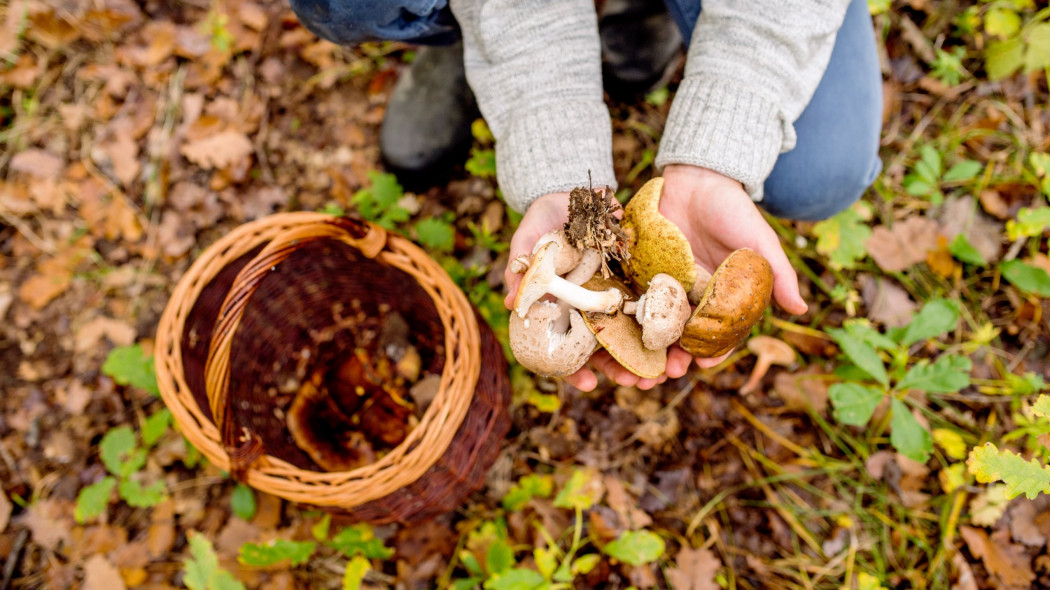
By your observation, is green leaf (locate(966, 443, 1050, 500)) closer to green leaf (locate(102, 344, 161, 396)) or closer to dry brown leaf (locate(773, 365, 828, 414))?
dry brown leaf (locate(773, 365, 828, 414))

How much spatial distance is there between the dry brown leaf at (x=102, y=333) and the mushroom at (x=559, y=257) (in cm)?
255

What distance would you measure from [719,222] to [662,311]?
484 millimetres

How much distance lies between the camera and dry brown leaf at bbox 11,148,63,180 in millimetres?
3658

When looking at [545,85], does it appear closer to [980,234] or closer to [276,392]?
[276,392]

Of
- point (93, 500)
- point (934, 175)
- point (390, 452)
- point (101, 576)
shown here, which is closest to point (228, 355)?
point (390, 452)

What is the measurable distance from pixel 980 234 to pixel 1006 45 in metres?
1.06

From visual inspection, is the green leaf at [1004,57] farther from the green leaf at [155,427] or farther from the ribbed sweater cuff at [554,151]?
the green leaf at [155,427]

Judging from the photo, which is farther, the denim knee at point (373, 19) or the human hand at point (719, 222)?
the denim knee at point (373, 19)

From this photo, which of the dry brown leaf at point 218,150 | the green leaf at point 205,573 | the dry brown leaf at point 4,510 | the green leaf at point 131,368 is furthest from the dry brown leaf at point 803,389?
the dry brown leaf at point 4,510

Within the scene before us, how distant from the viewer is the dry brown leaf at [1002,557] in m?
2.52

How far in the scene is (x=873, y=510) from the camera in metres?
2.78

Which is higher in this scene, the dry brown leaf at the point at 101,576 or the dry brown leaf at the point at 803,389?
the dry brown leaf at the point at 803,389

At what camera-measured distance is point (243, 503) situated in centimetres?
302

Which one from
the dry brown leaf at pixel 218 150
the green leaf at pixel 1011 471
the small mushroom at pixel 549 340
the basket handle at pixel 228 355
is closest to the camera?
the green leaf at pixel 1011 471
